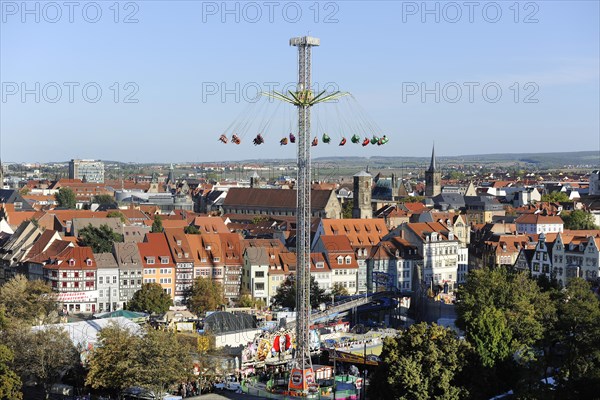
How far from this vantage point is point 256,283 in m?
95.6

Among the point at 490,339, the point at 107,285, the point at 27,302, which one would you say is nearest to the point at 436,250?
the point at 107,285

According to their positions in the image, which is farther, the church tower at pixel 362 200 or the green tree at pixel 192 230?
the church tower at pixel 362 200

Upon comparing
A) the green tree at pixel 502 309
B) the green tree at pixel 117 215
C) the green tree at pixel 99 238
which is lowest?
the green tree at pixel 502 309

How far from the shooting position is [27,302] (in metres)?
73.7

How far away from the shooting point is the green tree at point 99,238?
9781 centimetres

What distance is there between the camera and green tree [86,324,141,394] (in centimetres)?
5606

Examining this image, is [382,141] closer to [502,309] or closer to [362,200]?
[502,309]

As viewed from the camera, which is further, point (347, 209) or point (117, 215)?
point (347, 209)

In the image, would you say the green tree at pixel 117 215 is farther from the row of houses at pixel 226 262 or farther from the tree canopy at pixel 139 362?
the tree canopy at pixel 139 362

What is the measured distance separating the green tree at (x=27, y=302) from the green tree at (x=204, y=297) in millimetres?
12538

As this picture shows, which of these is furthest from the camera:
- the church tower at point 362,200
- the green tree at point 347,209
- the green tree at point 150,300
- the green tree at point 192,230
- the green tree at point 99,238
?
the green tree at point 347,209

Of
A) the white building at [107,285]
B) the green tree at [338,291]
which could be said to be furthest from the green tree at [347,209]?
the white building at [107,285]

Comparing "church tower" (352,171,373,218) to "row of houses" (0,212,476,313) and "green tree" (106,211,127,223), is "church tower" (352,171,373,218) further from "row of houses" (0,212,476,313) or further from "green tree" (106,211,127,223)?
"row of houses" (0,212,476,313)

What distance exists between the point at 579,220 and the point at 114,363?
3487 inches
